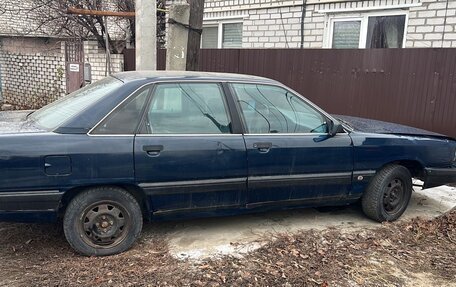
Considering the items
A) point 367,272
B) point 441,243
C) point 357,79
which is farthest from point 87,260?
point 357,79

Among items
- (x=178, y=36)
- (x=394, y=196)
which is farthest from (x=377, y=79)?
(x=178, y=36)

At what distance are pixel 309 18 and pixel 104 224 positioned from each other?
24.7 feet

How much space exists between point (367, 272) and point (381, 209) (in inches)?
45.6

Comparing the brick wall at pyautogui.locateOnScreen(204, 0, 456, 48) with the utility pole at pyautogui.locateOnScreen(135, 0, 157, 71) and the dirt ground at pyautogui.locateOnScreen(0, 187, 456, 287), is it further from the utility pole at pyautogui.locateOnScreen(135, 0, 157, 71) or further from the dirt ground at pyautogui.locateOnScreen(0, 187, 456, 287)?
the utility pole at pyautogui.locateOnScreen(135, 0, 157, 71)

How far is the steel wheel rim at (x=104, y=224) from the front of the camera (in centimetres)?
346

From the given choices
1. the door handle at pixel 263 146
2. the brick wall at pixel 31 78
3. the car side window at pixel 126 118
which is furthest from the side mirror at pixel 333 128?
the brick wall at pixel 31 78

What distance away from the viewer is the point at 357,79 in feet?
25.2

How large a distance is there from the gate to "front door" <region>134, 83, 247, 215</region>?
27.0 feet

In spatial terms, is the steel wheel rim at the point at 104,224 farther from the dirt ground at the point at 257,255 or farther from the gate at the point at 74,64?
the gate at the point at 74,64

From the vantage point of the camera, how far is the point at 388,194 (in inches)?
178

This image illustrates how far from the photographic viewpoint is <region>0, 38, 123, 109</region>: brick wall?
35.7ft

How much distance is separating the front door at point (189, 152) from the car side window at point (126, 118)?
0.07m

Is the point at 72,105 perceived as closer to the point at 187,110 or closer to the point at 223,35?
the point at 187,110

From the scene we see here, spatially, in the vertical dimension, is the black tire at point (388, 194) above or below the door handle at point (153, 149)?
below
